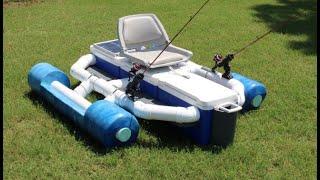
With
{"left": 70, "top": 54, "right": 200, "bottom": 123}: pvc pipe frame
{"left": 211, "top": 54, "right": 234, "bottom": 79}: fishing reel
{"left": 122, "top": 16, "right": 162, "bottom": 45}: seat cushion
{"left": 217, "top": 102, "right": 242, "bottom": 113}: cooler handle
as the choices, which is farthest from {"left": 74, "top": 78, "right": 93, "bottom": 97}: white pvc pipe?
{"left": 217, "top": 102, "right": 242, "bottom": 113}: cooler handle

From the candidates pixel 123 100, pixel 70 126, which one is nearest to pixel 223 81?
pixel 123 100

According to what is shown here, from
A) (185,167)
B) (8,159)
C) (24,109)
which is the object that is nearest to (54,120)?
(24,109)

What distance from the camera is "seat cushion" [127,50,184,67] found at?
6.32 metres

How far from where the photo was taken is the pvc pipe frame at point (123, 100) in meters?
5.38

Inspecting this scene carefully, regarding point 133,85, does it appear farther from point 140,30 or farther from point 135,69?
point 140,30

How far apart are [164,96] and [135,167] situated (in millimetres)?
1197

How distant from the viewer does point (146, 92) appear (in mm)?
6379

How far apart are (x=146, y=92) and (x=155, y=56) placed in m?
0.59

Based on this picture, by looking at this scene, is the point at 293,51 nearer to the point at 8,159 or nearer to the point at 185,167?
the point at 185,167

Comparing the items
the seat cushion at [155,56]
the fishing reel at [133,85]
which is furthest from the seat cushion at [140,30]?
the fishing reel at [133,85]

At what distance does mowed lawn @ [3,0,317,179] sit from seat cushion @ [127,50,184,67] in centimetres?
84

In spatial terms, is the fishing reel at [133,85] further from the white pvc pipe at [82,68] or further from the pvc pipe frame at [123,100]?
the white pvc pipe at [82,68]

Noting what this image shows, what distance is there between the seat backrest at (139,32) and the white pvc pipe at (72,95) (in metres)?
1.02

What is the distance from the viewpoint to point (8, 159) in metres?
5.37
